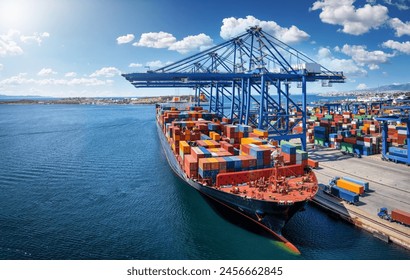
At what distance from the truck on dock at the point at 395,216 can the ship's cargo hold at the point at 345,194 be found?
223 centimetres

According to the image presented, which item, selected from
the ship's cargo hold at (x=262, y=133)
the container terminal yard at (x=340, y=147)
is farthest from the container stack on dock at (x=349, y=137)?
the ship's cargo hold at (x=262, y=133)

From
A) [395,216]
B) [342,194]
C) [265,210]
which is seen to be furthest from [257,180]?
[395,216]

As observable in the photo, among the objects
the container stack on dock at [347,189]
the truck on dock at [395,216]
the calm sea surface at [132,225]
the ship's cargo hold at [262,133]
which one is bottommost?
the calm sea surface at [132,225]

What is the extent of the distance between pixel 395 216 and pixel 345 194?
464 centimetres

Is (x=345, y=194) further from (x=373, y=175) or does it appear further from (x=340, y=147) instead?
(x=340, y=147)

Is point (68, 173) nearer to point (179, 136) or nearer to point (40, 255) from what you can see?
point (179, 136)

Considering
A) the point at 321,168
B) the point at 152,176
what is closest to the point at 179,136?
the point at 152,176

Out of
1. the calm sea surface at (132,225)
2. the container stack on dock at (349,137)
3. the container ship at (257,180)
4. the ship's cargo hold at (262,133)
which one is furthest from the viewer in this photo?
the container stack on dock at (349,137)

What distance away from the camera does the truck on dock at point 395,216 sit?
20.5 m

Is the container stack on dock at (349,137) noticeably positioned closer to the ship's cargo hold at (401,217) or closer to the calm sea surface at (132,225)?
the calm sea surface at (132,225)

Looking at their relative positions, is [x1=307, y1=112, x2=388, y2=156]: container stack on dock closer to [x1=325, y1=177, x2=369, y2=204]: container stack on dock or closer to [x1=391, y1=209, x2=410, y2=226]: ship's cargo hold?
[x1=325, y1=177, x2=369, y2=204]: container stack on dock

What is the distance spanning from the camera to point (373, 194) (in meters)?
26.8

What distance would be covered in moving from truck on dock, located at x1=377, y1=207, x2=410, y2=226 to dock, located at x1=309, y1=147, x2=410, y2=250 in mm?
349

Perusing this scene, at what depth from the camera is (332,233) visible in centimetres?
2175
